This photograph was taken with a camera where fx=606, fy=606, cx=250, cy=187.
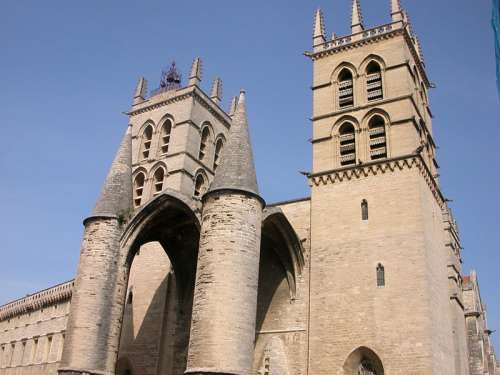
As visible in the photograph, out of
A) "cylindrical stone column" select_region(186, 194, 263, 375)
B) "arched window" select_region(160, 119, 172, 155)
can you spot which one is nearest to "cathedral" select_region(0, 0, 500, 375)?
"cylindrical stone column" select_region(186, 194, 263, 375)

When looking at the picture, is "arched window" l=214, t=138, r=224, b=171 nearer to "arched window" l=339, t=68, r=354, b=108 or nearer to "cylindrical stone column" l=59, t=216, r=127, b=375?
"arched window" l=339, t=68, r=354, b=108

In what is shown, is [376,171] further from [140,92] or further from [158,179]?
[140,92]

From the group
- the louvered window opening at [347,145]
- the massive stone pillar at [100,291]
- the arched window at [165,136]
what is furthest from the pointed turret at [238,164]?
the arched window at [165,136]

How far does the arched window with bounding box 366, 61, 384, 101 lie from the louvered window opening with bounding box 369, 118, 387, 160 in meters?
0.99

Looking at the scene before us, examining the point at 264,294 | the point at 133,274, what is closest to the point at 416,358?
the point at 264,294

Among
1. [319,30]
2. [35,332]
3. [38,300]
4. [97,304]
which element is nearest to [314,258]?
[97,304]

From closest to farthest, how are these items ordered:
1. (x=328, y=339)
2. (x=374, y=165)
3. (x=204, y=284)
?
(x=204, y=284) → (x=328, y=339) → (x=374, y=165)

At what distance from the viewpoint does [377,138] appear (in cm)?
1992

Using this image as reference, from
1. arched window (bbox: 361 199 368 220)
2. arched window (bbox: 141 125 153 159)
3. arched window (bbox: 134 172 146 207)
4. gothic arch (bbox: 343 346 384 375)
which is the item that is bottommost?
gothic arch (bbox: 343 346 384 375)

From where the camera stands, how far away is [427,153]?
69.1 feet

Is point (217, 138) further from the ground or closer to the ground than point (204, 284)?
further from the ground

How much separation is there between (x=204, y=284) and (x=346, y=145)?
8.05m

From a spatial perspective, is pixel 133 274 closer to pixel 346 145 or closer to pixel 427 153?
pixel 346 145

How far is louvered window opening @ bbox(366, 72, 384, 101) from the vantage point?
20.8 meters
